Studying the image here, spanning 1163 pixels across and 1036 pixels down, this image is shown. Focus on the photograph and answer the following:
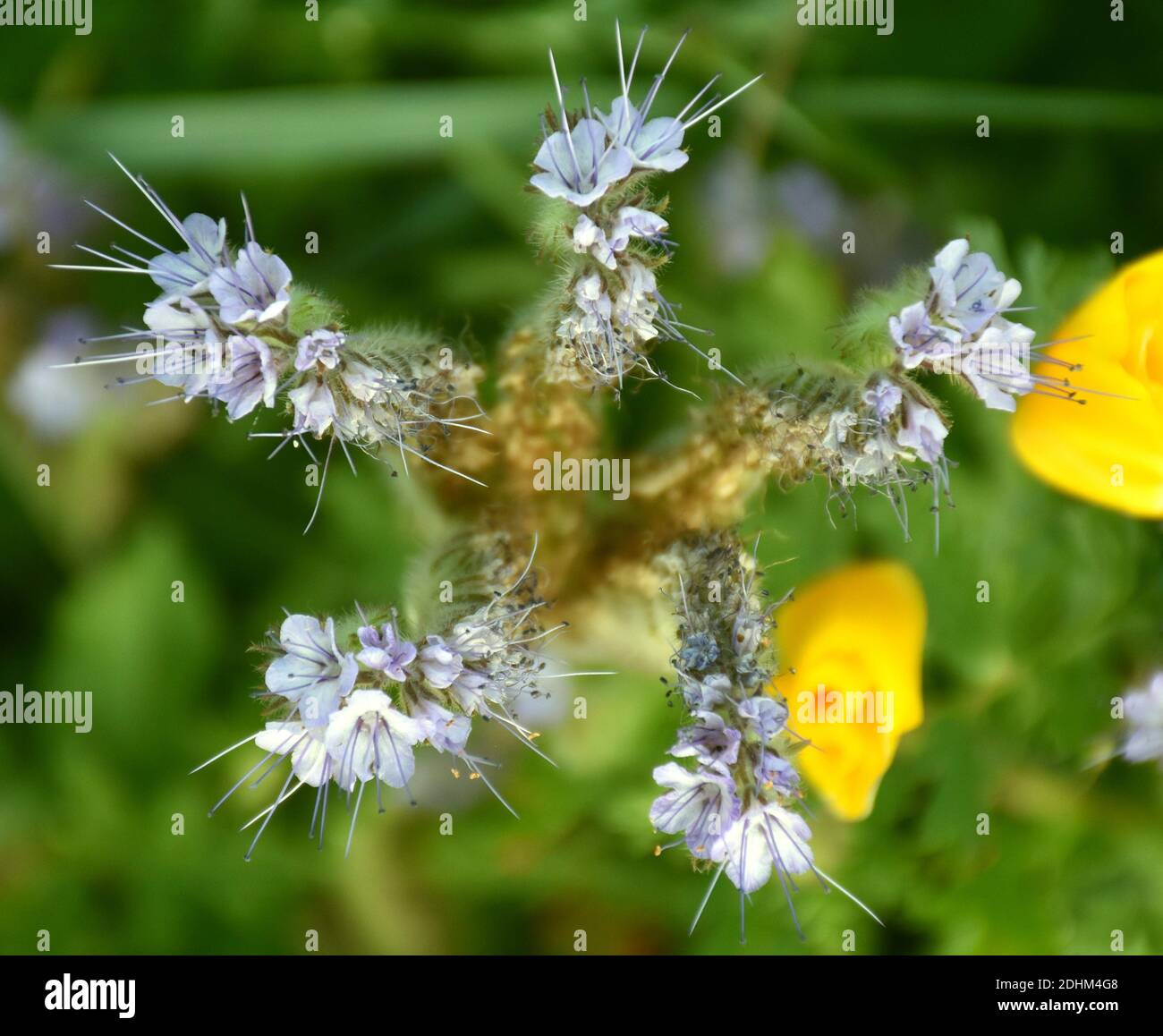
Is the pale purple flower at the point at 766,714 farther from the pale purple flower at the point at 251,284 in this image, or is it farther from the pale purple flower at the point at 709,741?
the pale purple flower at the point at 251,284

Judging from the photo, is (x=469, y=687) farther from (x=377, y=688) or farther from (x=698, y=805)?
(x=698, y=805)

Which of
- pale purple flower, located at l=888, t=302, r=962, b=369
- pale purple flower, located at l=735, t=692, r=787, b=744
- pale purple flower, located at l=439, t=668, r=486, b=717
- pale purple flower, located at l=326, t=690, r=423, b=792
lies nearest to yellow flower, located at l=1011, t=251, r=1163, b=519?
pale purple flower, located at l=888, t=302, r=962, b=369

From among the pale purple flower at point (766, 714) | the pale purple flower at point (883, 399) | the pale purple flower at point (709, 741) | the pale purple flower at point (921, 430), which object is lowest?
the pale purple flower at point (709, 741)

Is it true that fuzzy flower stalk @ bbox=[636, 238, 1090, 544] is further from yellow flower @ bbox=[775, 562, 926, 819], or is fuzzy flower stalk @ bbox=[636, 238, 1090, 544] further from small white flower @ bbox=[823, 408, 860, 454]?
yellow flower @ bbox=[775, 562, 926, 819]

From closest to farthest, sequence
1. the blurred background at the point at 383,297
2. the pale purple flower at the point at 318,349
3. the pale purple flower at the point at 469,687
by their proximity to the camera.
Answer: the pale purple flower at the point at 318,349
the pale purple flower at the point at 469,687
the blurred background at the point at 383,297

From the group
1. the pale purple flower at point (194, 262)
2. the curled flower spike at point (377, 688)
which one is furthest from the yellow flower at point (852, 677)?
the pale purple flower at point (194, 262)

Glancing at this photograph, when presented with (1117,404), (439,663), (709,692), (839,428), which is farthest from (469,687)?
(1117,404)

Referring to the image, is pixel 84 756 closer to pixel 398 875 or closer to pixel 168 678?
pixel 168 678
